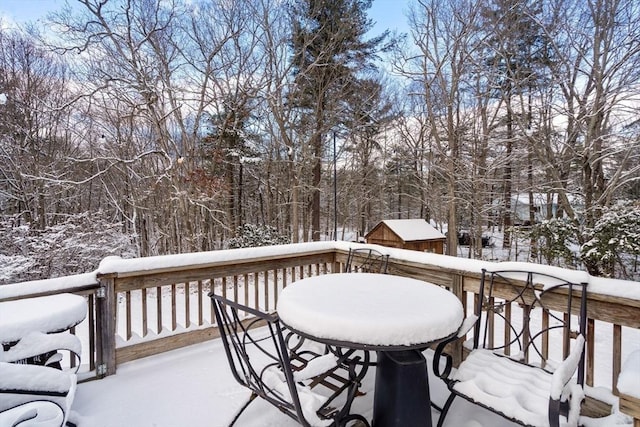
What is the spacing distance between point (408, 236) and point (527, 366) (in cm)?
787

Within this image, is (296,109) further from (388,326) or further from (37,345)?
(388,326)

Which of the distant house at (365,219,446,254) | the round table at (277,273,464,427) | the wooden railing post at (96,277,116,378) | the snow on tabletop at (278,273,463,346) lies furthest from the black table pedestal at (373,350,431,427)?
the distant house at (365,219,446,254)

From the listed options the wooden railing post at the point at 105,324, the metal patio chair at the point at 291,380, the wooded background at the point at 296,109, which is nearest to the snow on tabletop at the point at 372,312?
the metal patio chair at the point at 291,380

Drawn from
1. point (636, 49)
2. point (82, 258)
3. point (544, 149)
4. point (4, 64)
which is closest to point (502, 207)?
point (544, 149)

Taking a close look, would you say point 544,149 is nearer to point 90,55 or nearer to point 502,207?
point 502,207

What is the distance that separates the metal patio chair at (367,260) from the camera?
3221 millimetres

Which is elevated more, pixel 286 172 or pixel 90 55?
pixel 90 55

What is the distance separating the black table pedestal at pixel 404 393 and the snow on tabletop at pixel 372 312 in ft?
0.86

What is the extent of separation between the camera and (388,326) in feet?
4.99

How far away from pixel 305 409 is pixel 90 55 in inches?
376

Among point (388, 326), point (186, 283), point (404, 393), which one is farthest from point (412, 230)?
point (388, 326)

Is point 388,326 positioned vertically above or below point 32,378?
above

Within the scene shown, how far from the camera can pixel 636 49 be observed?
253 inches

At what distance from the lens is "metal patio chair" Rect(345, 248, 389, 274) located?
3.22 m
